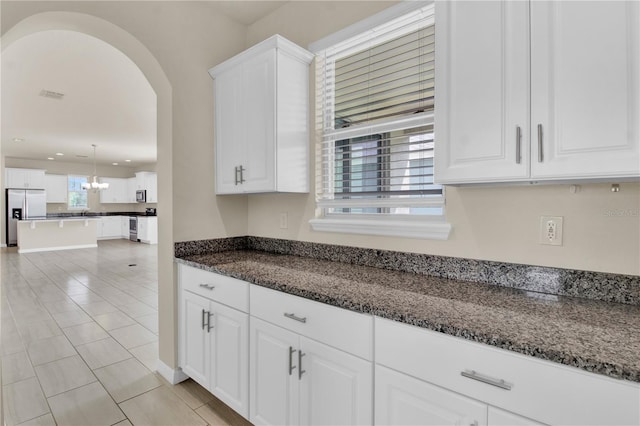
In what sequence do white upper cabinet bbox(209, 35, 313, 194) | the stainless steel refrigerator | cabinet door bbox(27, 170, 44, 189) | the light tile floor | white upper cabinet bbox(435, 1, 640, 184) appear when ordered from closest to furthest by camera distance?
white upper cabinet bbox(435, 1, 640, 184)
the light tile floor
white upper cabinet bbox(209, 35, 313, 194)
the stainless steel refrigerator
cabinet door bbox(27, 170, 44, 189)

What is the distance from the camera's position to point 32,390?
86.8 inches

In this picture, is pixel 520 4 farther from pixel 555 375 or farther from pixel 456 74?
pixel 555 375

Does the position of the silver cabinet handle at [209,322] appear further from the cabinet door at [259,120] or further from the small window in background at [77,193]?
the small window in background at [77,193]

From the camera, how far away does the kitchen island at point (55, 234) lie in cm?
827

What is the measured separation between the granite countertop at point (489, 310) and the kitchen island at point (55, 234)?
9.21 metres

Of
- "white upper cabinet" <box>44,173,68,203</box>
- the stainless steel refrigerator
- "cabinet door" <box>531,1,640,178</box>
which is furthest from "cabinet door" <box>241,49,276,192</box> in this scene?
"white upper cabinet" <box>44,173,68,203</box>

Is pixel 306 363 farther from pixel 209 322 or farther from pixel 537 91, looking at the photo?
pixel 537 91

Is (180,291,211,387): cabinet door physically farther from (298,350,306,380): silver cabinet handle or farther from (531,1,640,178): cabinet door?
(531,1,640,178): cabinet door

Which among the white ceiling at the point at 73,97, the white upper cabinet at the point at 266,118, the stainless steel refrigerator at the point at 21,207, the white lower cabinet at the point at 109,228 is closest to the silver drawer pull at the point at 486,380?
Answer: the white upper cabinet at the point at 266,118

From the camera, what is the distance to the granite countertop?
0.88 metres

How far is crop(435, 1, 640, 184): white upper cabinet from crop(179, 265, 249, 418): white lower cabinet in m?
1.30

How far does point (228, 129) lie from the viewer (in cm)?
239

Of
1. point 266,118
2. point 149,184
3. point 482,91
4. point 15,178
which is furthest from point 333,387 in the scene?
point 15,178

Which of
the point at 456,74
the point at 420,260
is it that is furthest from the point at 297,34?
the point at 420,260
